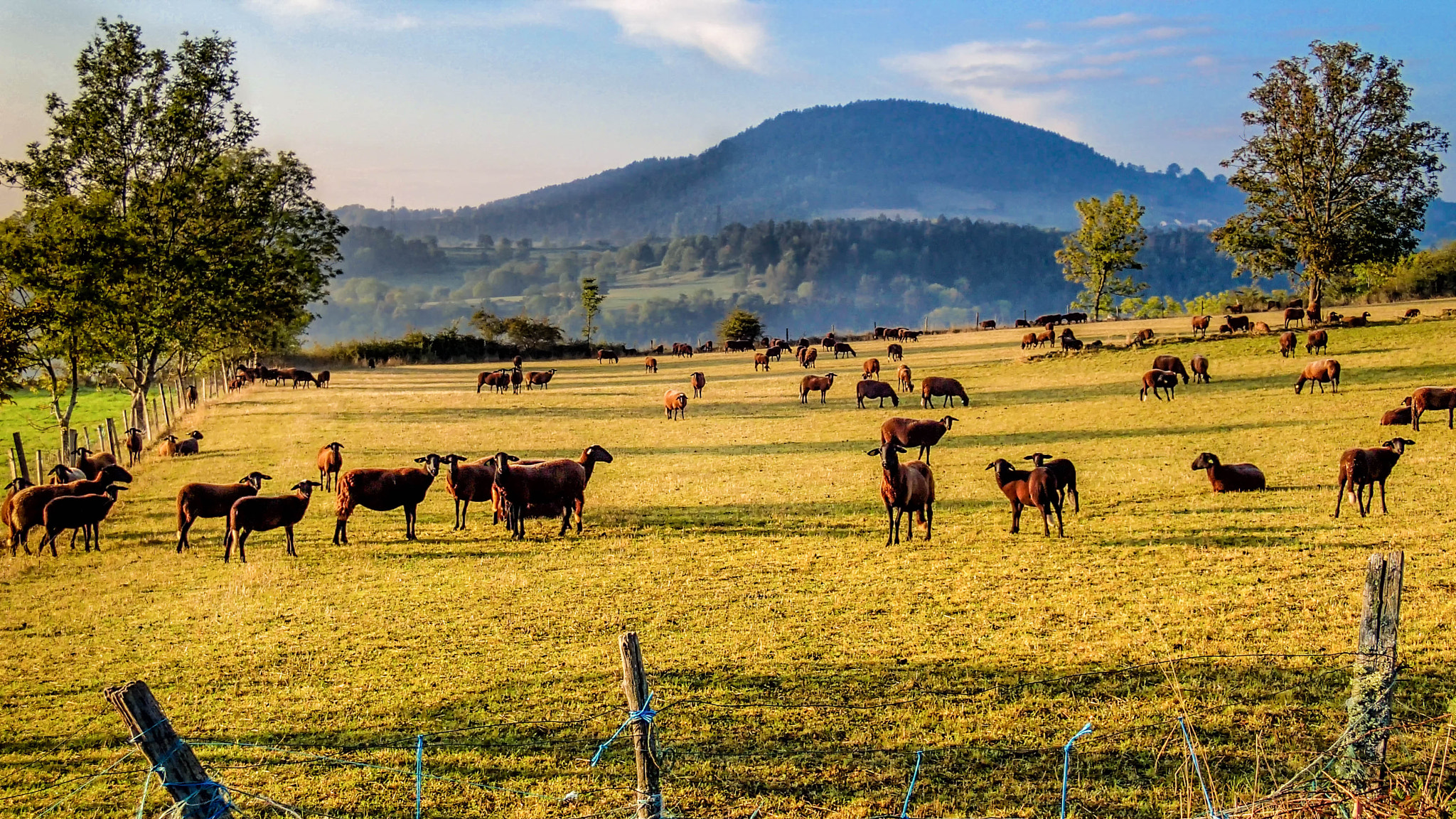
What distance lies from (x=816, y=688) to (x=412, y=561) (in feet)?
27.7

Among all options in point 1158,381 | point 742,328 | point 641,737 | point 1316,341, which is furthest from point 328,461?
point 742,328

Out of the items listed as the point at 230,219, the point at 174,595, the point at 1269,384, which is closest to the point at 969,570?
the point at 174,595

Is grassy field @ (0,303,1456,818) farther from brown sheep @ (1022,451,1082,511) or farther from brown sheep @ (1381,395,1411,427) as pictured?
brown sheep @ (1022,451,1082,511)

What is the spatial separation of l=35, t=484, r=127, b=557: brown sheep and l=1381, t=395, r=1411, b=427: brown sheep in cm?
2843

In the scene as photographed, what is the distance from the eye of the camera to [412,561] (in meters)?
14.9

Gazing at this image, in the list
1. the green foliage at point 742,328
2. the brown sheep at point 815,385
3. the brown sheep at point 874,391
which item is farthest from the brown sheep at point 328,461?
the green foliage at point 742,328

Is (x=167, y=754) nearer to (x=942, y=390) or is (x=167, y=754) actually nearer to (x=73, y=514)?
(x=73, y=514)

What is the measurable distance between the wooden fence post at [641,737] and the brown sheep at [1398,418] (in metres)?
24.4

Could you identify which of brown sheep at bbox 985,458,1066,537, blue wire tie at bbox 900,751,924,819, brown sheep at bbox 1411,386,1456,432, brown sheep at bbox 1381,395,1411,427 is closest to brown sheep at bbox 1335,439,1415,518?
brown sheep at bbox 985,458,1066,537

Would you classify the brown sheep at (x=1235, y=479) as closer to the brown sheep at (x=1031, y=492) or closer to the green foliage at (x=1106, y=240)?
the brown sheep at (x=1031, y=492)

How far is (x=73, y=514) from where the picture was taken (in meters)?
16.0

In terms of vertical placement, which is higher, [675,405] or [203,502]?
[675,405]

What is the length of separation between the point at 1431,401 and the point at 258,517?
26.0m

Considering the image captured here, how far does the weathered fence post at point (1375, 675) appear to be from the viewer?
219 inches
